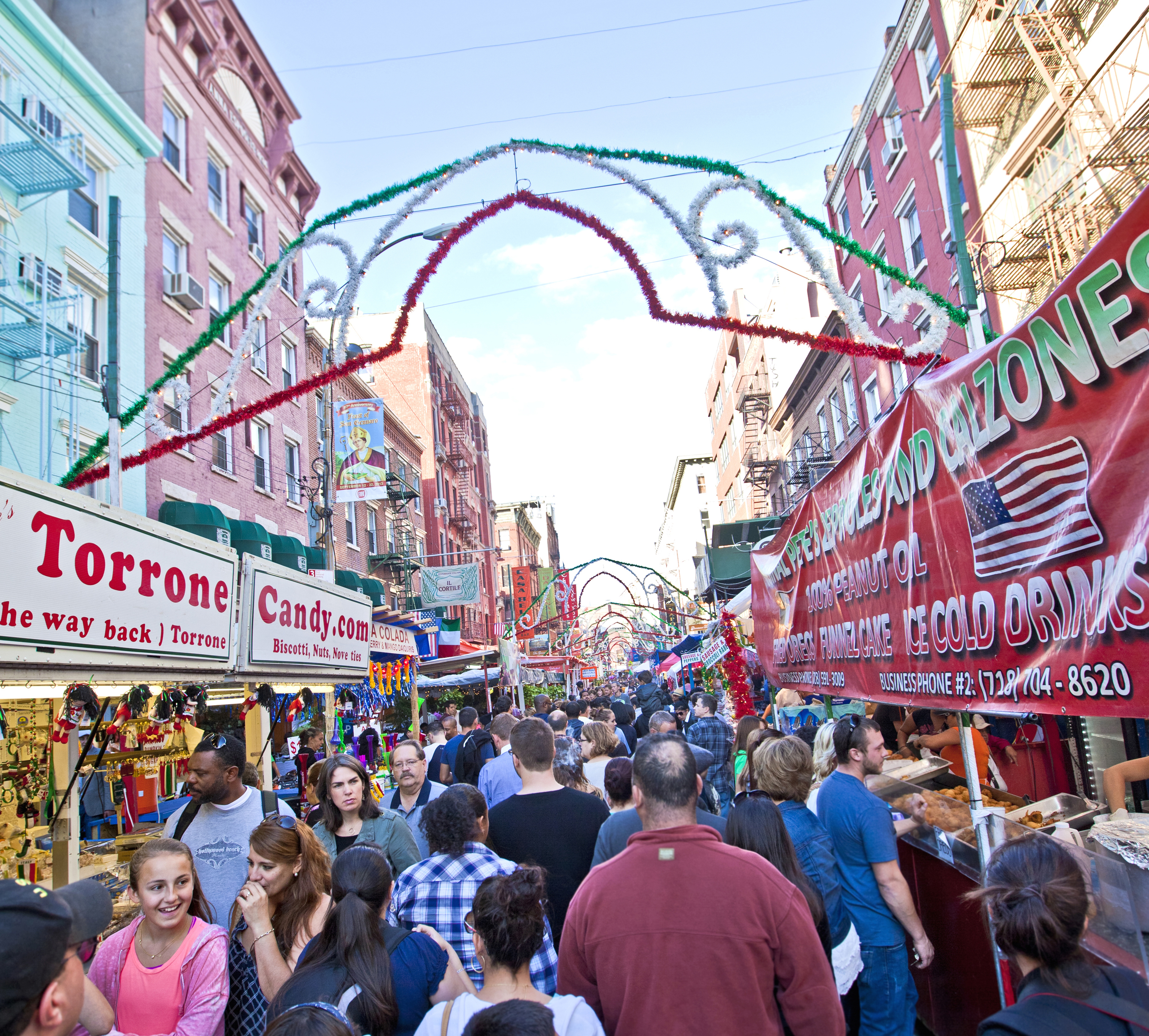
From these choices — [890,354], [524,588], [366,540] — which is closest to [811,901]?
[890,354]

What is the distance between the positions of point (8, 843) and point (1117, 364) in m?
10.2

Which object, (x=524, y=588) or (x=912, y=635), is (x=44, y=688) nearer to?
(x=912, y=635)

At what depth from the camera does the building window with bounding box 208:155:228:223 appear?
21000mm

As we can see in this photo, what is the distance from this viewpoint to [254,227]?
23.3 metres

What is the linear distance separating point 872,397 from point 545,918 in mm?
23415

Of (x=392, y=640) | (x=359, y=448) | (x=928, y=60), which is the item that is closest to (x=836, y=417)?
(x=928, y=60)

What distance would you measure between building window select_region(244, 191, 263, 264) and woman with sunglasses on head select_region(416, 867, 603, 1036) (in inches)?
900

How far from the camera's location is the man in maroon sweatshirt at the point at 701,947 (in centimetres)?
263

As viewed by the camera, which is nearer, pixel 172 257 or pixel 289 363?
pixel 172 257

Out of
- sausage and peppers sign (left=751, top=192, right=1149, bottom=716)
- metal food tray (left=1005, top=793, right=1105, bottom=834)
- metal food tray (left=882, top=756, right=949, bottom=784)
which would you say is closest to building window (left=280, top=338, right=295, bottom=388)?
metal food tray (left=882, top=756, right=949, bottom=784)

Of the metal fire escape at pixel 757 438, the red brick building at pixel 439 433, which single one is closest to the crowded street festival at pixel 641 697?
the metal fire escape at pixel 757 438

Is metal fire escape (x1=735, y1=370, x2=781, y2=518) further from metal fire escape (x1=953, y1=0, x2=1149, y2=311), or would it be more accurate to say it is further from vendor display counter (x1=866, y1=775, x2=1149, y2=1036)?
vendor display counter (x1=866, y1=775, x2=1149, y2=1036)

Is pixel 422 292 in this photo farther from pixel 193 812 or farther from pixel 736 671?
pixel 736 671

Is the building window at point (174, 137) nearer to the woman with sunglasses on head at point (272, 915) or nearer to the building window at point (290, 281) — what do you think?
the building window at point (290, 281)
